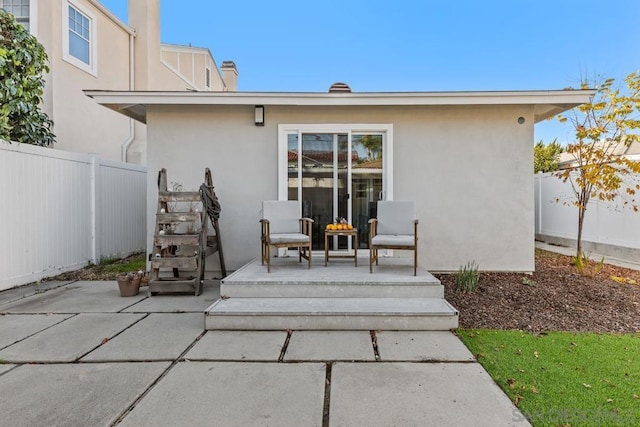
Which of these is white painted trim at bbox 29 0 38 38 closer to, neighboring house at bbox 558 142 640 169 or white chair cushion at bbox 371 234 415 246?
white chair cushion at bbox 371 234 415 246

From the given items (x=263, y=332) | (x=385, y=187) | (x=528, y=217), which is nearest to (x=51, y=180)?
(x=263, y=332)

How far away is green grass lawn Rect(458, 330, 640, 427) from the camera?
2020mm

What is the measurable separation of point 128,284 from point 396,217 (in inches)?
146

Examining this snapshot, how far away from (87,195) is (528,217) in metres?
7.56

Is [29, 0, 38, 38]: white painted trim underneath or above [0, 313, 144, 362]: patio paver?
above

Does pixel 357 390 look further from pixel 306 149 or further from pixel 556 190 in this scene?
pixel 556 190

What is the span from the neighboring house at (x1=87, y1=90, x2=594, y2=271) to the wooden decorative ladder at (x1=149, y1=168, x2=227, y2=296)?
505 mm

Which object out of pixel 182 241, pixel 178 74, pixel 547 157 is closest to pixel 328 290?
pixel 182 241

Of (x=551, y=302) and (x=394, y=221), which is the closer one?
(x=551, y=302)

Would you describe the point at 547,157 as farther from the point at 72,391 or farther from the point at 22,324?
the point at 22,324

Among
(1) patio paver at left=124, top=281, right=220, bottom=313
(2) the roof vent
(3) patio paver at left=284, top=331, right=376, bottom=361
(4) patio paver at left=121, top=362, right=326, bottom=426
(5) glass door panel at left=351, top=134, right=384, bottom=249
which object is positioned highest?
(2) the roof vent

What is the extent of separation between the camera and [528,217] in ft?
18.1

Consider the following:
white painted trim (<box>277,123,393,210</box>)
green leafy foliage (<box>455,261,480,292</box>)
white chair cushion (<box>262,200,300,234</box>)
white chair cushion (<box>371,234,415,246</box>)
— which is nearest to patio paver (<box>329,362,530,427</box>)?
white chair cushion (<box>371,234,415,246</box>)

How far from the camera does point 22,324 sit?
3.50 metres
